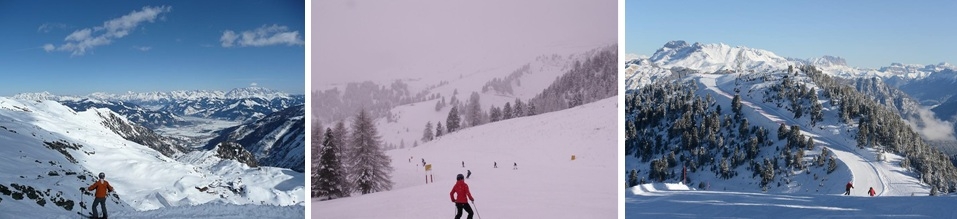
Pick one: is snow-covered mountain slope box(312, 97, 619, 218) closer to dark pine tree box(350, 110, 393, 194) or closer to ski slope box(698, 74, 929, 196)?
dark pine tree box(350, 110, 393, 194)

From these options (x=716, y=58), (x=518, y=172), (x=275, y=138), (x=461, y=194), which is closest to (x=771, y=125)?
(x=716, y=58)

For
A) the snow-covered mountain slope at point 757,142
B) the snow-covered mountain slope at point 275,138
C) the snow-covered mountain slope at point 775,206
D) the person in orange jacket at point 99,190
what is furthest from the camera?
the snow-covered mountain slope at point 757,142

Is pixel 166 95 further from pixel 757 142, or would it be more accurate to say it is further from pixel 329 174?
pixel 757 142

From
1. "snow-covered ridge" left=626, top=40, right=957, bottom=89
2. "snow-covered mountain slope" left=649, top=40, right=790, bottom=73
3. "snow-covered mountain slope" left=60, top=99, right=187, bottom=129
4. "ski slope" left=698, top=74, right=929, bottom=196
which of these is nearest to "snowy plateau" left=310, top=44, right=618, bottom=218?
"snow-covered mountain slope" left=60, top=99, right=187, bottom=129

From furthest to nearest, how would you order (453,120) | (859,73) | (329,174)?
(859,73), (453,120), (329,174)

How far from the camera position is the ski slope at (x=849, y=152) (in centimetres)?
3325

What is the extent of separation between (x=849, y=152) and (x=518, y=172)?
37723 millimetres

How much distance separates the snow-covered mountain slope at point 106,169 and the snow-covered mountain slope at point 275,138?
0.11m

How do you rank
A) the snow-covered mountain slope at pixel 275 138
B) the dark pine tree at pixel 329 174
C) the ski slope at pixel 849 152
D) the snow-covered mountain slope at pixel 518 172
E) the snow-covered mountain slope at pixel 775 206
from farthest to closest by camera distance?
1. the ski slope at pixel 849 152
2. the snow-covered mountain slope at pixel 275 138
3. the snow-covered mountain slope at pixel 775 206
4. the dark pine tree at pixel 329 174
5. the snow-covered mountain slope at pixel 518 172

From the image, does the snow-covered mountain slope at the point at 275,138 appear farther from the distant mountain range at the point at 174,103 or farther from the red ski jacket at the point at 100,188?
the red ski jacket at the point at 100,188

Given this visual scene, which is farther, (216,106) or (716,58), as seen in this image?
(716,58)

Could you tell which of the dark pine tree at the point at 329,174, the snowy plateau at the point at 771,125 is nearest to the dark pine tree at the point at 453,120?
the dark pine tree at the point at 329,174

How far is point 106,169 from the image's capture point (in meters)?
6.56

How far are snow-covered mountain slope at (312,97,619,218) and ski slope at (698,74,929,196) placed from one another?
84.9 feet
